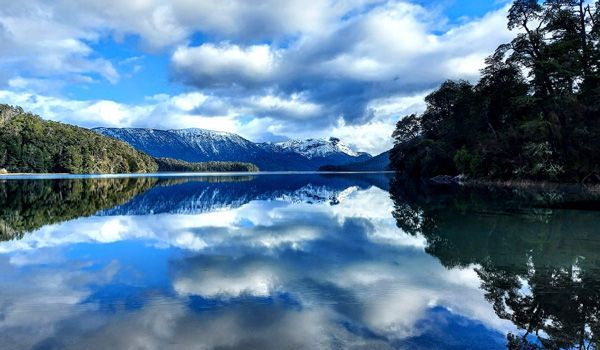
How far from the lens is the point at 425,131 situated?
118 m

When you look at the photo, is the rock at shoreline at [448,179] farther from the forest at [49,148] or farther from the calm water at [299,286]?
the forest at [49,148]

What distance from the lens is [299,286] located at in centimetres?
1083

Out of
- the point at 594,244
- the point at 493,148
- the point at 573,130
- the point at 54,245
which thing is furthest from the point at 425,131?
the point at 54,245

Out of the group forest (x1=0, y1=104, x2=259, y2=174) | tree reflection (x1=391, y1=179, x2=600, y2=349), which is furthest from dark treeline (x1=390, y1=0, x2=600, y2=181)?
forest (x1=0, y1=104, x2=259, y2=174)

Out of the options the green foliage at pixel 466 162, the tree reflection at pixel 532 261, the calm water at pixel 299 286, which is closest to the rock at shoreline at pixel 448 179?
the green foliage at pixel 466 162

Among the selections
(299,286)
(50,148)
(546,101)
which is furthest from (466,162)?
(50,148)

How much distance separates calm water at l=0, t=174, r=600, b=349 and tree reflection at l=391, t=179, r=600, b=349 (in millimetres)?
50

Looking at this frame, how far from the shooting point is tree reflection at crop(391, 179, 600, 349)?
8008 millimetres

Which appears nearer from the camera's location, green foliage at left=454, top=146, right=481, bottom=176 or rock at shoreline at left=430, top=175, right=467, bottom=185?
green foliage at left=454, top=146, right=481, bottom=176

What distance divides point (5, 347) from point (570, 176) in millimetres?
57015

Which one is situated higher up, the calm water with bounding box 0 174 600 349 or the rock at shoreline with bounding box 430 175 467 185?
the rock at shoreline with bounding box 430 175 467 185

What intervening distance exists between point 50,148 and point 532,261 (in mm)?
173108

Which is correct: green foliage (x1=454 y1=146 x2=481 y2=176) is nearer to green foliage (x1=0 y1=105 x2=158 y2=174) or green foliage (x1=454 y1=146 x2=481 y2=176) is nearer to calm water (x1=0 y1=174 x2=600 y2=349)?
calm water (x1=0 y1=174 x2=600 y2=349)

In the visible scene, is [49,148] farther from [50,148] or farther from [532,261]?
[532,261]
